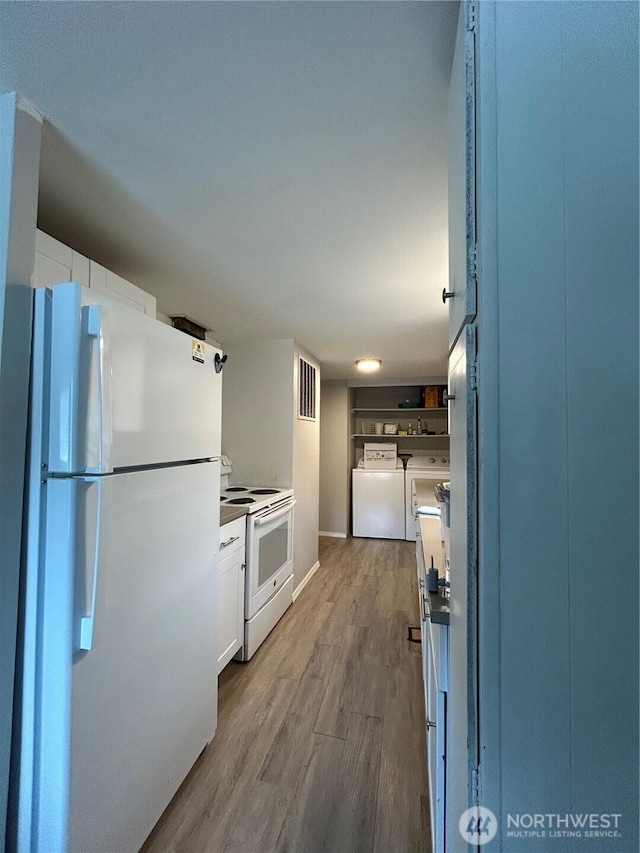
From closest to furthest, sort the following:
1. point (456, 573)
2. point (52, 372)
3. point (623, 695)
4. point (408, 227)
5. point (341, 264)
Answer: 1. point (623, 695)
2. point (456, 573)
3. point (52, 372)
4. point (408, 227)
5. point (341, 264)

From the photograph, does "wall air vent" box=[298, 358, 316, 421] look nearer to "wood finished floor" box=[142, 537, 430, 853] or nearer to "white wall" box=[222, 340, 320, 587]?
"white wall" box=[222, 340, 320, 587]

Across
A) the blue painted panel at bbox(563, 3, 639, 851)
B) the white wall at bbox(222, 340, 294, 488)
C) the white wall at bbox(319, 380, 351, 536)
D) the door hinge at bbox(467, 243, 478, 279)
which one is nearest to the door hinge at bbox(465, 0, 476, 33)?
the blue painted panel at bbox(563, 3, 639, 851)

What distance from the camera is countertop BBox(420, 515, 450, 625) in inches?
35.9

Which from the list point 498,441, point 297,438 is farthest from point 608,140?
point 297,438

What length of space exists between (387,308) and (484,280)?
186 cm

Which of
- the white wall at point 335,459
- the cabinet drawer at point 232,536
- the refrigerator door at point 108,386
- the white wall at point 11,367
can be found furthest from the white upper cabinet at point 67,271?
the white wall at point 335,459

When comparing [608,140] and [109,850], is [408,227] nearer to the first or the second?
[608,140]

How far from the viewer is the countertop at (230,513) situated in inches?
74.0

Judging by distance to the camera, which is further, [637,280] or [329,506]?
[329,506]

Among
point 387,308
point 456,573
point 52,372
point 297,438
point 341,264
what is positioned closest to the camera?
point 456,573

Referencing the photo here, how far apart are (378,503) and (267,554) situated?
277 centimetres

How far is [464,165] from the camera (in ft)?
1.99

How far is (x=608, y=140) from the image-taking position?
51 centimetres

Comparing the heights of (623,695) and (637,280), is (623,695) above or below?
below
